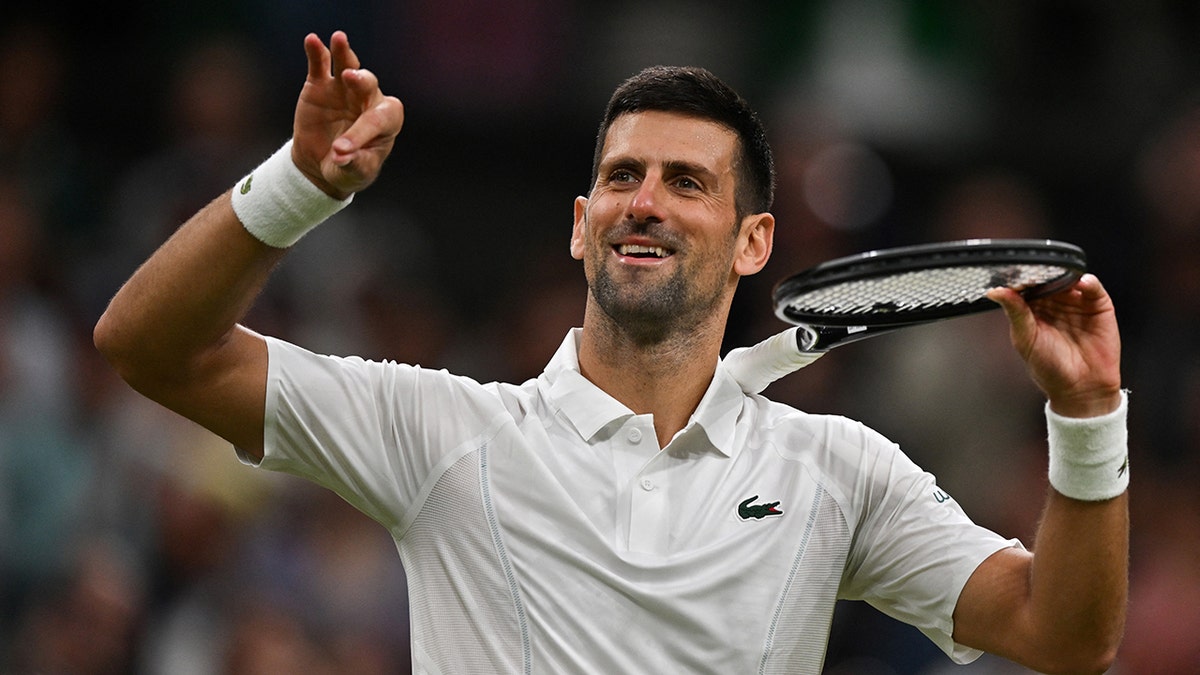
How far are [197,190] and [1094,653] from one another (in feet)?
16.5

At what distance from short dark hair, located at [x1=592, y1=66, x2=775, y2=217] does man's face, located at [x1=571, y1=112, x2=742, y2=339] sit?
2cm

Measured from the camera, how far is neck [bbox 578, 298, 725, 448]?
139 inches

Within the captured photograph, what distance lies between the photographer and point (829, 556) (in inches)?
133

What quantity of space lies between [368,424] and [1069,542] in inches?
54.7

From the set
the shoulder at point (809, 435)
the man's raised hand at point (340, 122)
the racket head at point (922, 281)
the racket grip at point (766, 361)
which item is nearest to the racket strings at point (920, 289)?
the racket head at point (922, 281)

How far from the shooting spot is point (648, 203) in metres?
3.44

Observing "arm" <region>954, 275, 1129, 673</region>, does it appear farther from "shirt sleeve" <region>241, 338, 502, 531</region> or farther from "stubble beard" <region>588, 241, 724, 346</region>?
"shirt sleeve" <region>241, 338, 502, 531</region>

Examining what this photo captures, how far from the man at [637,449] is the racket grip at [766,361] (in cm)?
4

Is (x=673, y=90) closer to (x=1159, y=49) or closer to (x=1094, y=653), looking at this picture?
(x=1094, y=653)

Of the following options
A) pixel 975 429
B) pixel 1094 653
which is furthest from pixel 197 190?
pixel 1094 653

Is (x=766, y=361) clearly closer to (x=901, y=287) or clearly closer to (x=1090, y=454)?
(x=901, y=287)

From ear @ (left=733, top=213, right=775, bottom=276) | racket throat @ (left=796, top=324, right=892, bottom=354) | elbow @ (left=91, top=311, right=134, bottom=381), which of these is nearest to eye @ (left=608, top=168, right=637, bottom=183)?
ear @ (left=733, top=213, right=775, bottom=276)

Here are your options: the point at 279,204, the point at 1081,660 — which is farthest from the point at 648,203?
the point at 1081,660

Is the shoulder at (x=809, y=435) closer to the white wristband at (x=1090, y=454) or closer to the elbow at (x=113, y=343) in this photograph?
the white wristband at (x=1090, y=454)
